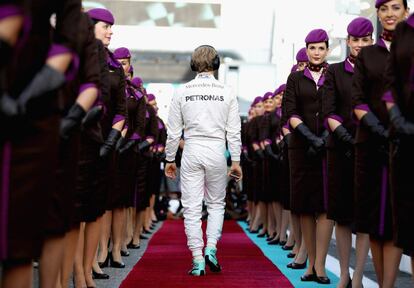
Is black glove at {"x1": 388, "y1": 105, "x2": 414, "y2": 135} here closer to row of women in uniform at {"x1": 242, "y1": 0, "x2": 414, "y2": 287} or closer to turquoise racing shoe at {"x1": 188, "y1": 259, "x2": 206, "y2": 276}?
row of women in uniform at {"x1": 242, "y1": 0, "x2": 414, "y2": 287}

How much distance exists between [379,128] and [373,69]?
0.38 m

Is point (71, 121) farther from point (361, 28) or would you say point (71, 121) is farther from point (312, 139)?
point (312, 139)

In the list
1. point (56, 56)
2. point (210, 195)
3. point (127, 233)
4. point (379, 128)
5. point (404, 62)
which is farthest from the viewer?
point (127, 233)

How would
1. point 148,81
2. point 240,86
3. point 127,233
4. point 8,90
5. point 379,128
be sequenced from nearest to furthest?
point 8,90 → point 379,128 → point 127,233 → point 240,86 → point 148,81

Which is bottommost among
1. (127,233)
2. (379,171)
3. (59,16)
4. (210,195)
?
(127,233)

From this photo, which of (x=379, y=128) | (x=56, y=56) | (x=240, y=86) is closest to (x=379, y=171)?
(x=379, y=128)

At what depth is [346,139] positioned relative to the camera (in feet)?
17.7

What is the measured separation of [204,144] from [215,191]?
40 centimetres

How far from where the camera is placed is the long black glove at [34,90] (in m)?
2.69

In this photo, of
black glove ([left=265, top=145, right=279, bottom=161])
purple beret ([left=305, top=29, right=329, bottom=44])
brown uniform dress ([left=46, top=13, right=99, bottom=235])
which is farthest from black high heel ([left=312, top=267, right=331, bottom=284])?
black glove ([left=265, top=145, right=279, bottom=161])

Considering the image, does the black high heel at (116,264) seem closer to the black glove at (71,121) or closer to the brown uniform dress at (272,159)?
the brown uniform dress at (272,159)

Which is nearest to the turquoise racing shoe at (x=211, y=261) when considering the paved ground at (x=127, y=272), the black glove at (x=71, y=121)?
the paved ground at (x=127, y=272)

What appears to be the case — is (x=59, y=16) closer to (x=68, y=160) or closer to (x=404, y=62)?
(x=68, y=160)

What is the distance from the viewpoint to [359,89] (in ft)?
15.8
